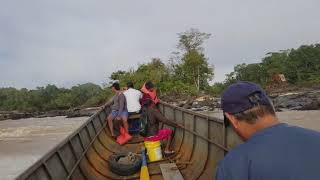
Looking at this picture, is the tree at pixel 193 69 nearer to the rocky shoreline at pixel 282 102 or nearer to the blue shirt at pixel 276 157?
the rocky shoreline at pixel 282 102

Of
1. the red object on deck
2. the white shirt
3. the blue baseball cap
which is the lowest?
the red object on deck

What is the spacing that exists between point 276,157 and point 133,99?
946 cm

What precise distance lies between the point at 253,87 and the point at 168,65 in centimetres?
5474

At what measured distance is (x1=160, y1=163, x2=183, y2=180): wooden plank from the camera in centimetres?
727

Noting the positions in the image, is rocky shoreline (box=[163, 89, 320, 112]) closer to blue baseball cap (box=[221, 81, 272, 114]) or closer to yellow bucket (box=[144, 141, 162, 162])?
yellow bucket (box=[144, 141, 162, 162])

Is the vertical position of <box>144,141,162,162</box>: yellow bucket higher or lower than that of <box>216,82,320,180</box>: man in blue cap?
lower

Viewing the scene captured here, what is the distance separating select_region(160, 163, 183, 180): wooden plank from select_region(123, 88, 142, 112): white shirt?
318cm

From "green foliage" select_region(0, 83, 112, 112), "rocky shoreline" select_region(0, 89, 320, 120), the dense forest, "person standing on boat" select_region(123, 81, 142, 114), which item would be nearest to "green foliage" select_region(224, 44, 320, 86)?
the dense forest

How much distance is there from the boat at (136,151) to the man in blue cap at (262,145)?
261 cm

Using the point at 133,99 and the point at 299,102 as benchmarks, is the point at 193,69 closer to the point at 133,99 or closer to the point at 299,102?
the point at 299,102

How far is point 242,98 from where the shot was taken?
197 cm

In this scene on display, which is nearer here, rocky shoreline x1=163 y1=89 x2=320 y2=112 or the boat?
the boat

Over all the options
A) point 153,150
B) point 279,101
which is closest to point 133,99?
point 153,150

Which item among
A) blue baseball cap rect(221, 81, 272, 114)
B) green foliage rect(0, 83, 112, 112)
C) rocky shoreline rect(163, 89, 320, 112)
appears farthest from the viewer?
green foliage rect(0, 83, 112, 112)
